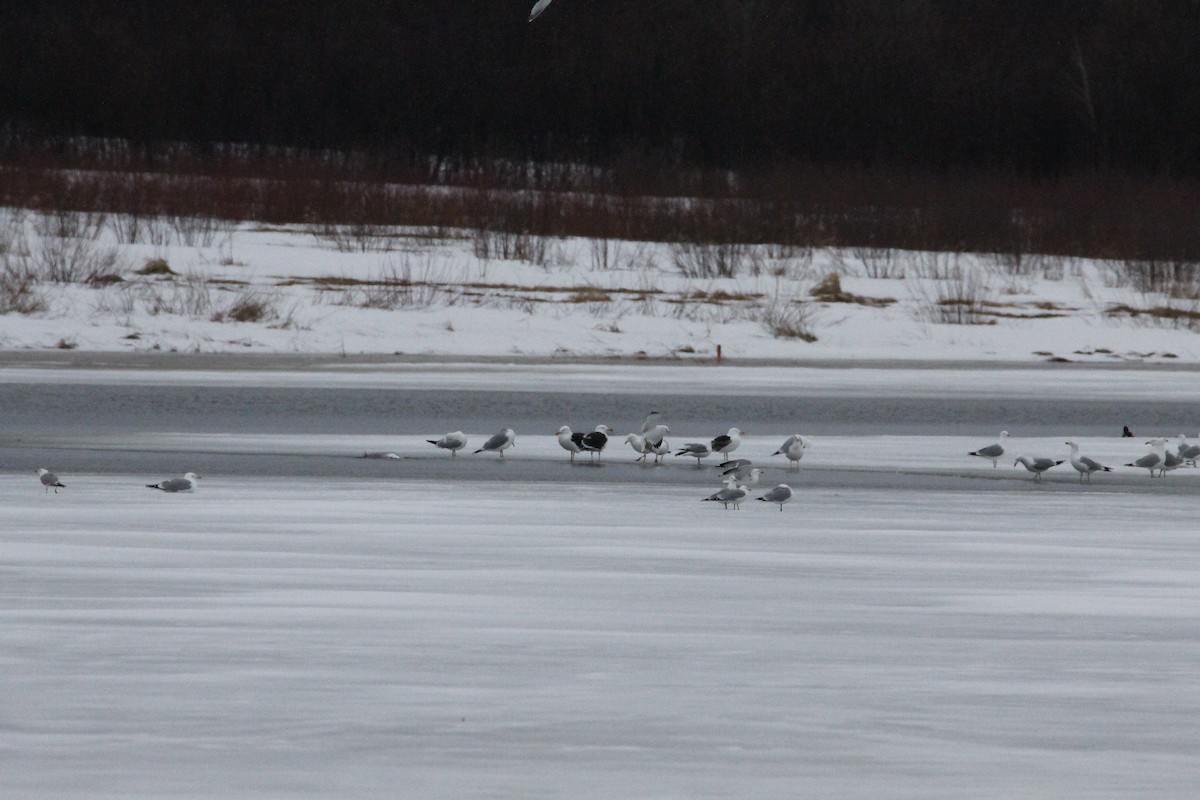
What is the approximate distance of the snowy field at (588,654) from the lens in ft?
14.9

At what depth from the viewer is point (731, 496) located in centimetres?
949

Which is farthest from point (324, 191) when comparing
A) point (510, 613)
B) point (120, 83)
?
point (510, 613)

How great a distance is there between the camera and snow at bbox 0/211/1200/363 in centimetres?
2134

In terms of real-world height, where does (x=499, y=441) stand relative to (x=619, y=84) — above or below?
below

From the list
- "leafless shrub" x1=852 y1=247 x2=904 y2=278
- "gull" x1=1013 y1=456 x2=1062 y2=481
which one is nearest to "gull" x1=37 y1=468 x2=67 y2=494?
"gull" x1=1013 y1=456 x2=1062 y2=481

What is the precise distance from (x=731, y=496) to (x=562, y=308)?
46.3 feet

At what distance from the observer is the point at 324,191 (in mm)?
31844

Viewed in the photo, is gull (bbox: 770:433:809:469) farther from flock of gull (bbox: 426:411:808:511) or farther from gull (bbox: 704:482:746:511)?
gull (bbox: 704:482:746:511)

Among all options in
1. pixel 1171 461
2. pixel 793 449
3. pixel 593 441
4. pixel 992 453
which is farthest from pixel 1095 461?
pixel 593 441

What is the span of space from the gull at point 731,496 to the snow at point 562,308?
11.2 metres

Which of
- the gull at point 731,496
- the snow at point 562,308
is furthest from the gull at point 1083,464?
the snow at point 562,308

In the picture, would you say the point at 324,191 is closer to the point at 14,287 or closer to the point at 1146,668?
the point at 14,287

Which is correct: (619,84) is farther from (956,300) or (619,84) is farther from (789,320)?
(789,320)

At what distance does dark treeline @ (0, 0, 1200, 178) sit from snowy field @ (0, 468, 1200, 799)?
3239 cm
